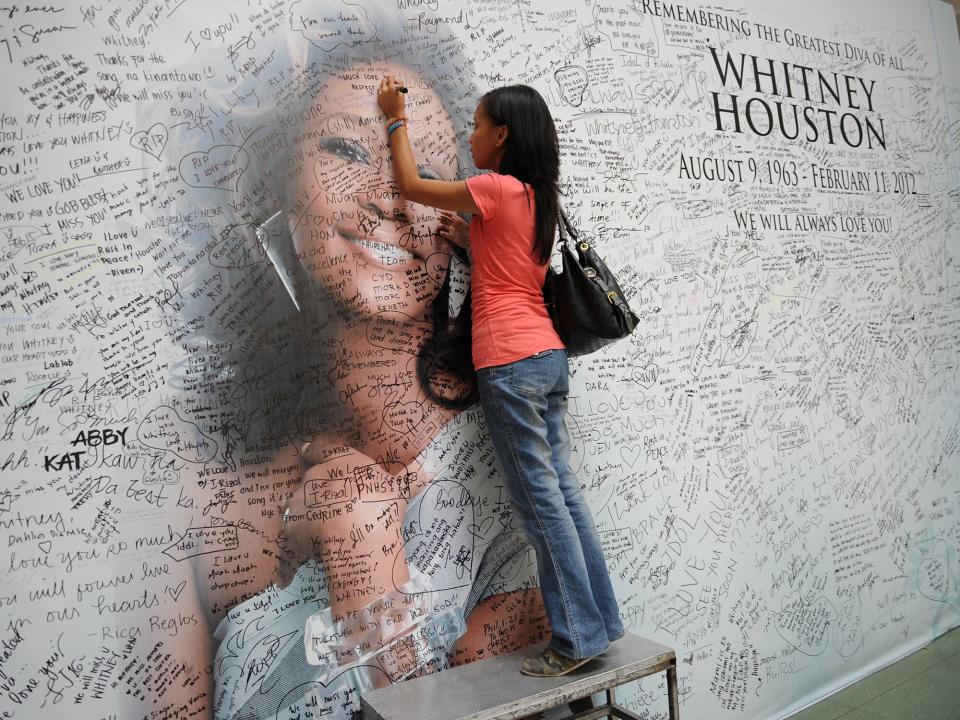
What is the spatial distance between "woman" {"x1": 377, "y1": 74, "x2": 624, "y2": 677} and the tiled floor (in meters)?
1.22

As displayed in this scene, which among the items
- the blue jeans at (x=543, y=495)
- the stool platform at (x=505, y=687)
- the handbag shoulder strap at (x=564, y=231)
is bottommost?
the stool platform at (x=505, y=687)

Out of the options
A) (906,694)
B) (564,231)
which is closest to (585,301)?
(564,231)

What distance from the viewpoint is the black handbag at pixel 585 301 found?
1825mm

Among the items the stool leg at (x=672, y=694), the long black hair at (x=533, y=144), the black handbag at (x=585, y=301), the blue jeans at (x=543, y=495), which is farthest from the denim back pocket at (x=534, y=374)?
the stool leg at (x=672, y=694)

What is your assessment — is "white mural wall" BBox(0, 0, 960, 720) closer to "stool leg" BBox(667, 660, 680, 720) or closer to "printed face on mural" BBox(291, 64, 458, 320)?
"printed face on mural" BBox(291, 64, 458, 320)

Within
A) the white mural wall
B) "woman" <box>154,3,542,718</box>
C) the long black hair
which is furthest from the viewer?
the long black hair

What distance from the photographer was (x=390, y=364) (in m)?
1.92

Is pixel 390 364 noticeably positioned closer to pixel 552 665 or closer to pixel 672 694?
pixel 552 665

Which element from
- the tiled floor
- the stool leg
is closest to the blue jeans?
the stool leg

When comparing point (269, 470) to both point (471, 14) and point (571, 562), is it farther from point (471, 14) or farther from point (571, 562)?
point (471, 14)

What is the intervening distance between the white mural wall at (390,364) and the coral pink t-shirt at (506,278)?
0.18 meters

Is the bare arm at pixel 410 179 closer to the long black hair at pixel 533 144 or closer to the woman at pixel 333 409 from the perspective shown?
the woman at pixel 333 409

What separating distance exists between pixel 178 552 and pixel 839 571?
230 cm

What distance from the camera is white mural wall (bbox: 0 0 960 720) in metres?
1.57
